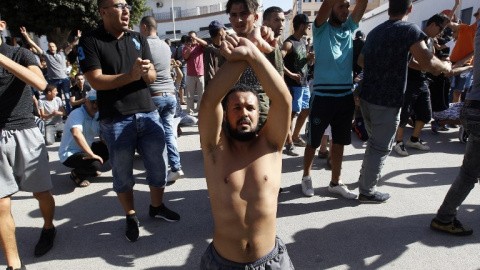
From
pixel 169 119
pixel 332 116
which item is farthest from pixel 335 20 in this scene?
pixel 169 119

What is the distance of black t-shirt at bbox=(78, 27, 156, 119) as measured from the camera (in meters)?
2.52

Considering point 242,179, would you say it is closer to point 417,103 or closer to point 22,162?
point 22,162

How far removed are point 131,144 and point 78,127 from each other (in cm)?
158

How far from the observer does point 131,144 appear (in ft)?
9.09

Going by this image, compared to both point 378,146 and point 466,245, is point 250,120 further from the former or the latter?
point 466,245

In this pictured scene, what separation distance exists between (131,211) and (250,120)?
171cm

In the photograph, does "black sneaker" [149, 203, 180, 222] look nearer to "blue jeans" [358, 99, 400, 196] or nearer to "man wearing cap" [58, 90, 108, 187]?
"man wearing cap" [58, 90, 108, 187]

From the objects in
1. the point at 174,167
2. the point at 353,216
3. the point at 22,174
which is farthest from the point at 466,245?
the point at 22,174

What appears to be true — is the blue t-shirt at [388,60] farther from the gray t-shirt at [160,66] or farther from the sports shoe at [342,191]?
the gray t-shirt at [160,66]

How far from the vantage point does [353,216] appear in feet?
10.2

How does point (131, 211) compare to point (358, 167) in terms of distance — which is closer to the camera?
point (131, 211)

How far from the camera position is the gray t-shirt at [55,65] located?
8.02m

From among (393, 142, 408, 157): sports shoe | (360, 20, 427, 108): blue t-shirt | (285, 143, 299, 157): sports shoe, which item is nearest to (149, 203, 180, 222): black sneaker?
(360, 20, 427, 108): blue t-shirt

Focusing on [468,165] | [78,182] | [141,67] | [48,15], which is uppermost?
[48,15]
